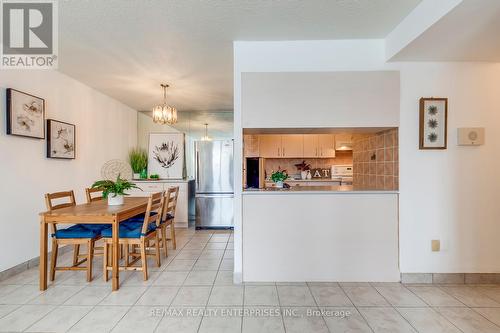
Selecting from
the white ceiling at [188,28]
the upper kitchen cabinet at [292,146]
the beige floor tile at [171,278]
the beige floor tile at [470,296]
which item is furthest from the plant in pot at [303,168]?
the beige floor tile at [171,278]

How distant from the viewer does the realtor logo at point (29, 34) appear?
2.12 m

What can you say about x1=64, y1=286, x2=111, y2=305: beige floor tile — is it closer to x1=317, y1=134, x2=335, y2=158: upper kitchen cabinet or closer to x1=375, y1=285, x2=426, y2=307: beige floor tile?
x1=375, y1=285, x2=426, y2=307: beige floor tile

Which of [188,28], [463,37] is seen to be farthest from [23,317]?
[463,37]

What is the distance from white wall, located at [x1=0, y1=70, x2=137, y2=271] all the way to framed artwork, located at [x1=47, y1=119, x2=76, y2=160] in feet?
0.26

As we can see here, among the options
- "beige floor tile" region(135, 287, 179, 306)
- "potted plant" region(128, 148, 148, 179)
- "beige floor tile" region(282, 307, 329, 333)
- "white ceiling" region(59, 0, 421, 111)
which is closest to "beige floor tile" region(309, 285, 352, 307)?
"beige floor tile" region(282, 307, 329, 333)

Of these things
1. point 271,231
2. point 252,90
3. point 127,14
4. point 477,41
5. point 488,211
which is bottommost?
point 271,231

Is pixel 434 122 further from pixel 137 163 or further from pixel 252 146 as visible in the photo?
pixel 137 163

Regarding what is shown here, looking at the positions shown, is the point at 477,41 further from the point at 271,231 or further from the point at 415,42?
the point at 271,231

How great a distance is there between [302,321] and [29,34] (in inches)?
139

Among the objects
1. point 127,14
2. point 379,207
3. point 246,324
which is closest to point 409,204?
point 379,207

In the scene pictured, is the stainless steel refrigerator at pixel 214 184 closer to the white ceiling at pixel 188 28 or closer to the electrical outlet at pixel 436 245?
the white ceiling at pixel 188 28

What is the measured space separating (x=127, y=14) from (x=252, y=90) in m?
1.26

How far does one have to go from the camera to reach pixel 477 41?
7.20ft

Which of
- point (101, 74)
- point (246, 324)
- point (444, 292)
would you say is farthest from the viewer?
point (101, 74)
